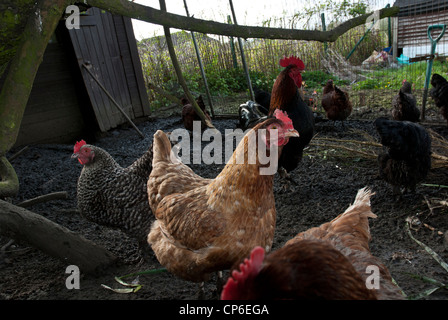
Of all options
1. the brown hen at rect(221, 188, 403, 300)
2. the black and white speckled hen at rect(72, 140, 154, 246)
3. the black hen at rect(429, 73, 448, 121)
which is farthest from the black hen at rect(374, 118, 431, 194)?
the black hen at rect(429, 73, 448, 121)

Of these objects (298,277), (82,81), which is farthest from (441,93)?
(82,81)

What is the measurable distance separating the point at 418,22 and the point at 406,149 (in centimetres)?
614

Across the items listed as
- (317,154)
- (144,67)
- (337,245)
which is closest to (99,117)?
(144,67)

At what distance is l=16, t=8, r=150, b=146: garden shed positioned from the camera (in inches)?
247

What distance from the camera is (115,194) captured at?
279 centimetres

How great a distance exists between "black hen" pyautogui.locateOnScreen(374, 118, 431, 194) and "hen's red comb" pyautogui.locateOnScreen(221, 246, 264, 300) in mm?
2689

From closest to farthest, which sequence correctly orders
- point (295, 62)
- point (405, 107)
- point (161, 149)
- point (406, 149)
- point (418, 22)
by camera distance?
1. point (161, 149)
2. point (406, 149)
3. point (295, 62)
4. point (405, 107)
5. point (418, 22)

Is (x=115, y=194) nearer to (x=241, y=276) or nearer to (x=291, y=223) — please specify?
(x=291, y=223)

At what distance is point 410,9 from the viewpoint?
21.4 ft

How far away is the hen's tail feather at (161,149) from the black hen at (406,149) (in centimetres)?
233

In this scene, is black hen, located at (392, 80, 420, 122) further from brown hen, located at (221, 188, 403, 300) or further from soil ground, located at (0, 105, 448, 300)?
brown hen, located at (221, 188, 403, 300)

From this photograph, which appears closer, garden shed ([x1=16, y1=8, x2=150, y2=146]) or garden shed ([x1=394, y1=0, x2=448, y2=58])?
garden shed ([x1=16, y1=8, x2=150, y2=146])

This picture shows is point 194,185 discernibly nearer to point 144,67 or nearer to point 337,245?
point 337,245

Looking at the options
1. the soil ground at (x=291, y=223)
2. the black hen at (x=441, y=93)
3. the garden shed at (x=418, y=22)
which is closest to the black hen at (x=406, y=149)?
the soil ground at (x=291, y=223)
